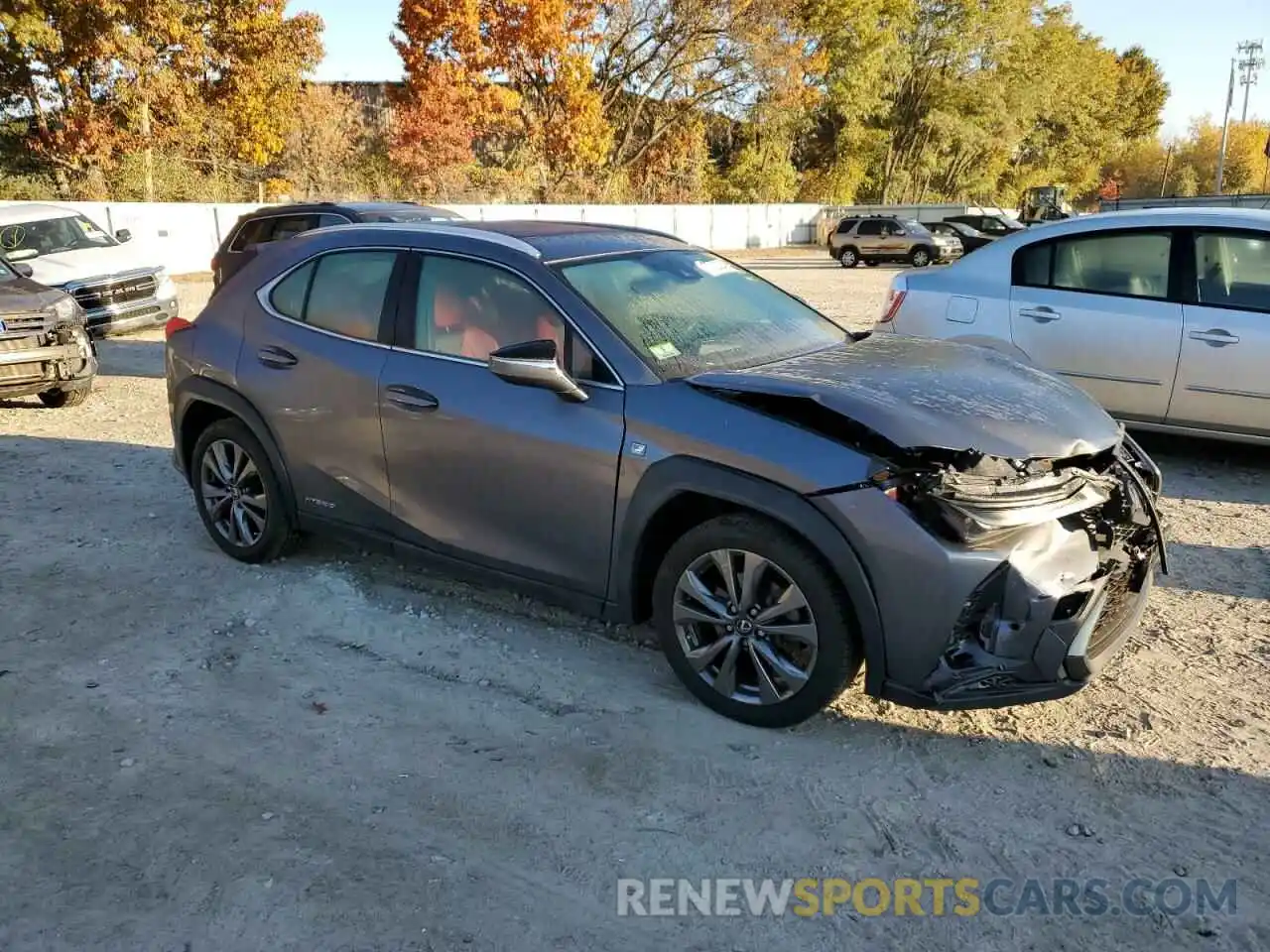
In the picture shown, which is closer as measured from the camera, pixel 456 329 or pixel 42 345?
pixel 456 329

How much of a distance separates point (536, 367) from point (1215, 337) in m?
4.64

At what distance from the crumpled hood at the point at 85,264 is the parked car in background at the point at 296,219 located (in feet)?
7.27

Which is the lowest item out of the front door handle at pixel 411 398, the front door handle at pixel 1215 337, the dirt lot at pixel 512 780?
the dirt lot at pixel 512 780

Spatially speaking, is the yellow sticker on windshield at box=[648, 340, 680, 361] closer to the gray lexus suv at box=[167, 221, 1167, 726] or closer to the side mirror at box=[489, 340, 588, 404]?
the gray lexus suv at box=[167, 221, 1167, 726]

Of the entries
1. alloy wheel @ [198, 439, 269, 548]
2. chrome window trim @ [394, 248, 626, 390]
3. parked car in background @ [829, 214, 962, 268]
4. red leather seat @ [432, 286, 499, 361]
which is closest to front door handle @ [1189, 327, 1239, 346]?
chrome window trim @ [394, 248, 626, 390]

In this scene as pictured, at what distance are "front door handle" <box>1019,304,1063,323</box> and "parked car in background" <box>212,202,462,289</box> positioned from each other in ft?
18.3

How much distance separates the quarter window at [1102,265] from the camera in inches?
249

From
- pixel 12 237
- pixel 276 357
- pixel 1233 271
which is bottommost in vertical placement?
pixel 276 357

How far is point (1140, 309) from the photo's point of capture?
6285 mm

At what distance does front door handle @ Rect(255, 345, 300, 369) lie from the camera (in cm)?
472

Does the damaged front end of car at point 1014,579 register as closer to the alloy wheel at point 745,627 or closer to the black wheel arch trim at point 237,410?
the alloy wheel at point 745,627

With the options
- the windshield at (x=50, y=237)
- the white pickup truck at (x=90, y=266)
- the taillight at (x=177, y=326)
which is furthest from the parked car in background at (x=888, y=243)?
the taillight at (x=177, y=326)

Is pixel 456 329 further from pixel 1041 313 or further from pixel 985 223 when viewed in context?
pixel 985 223

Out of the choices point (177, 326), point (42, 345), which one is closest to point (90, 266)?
point (42, 345)
